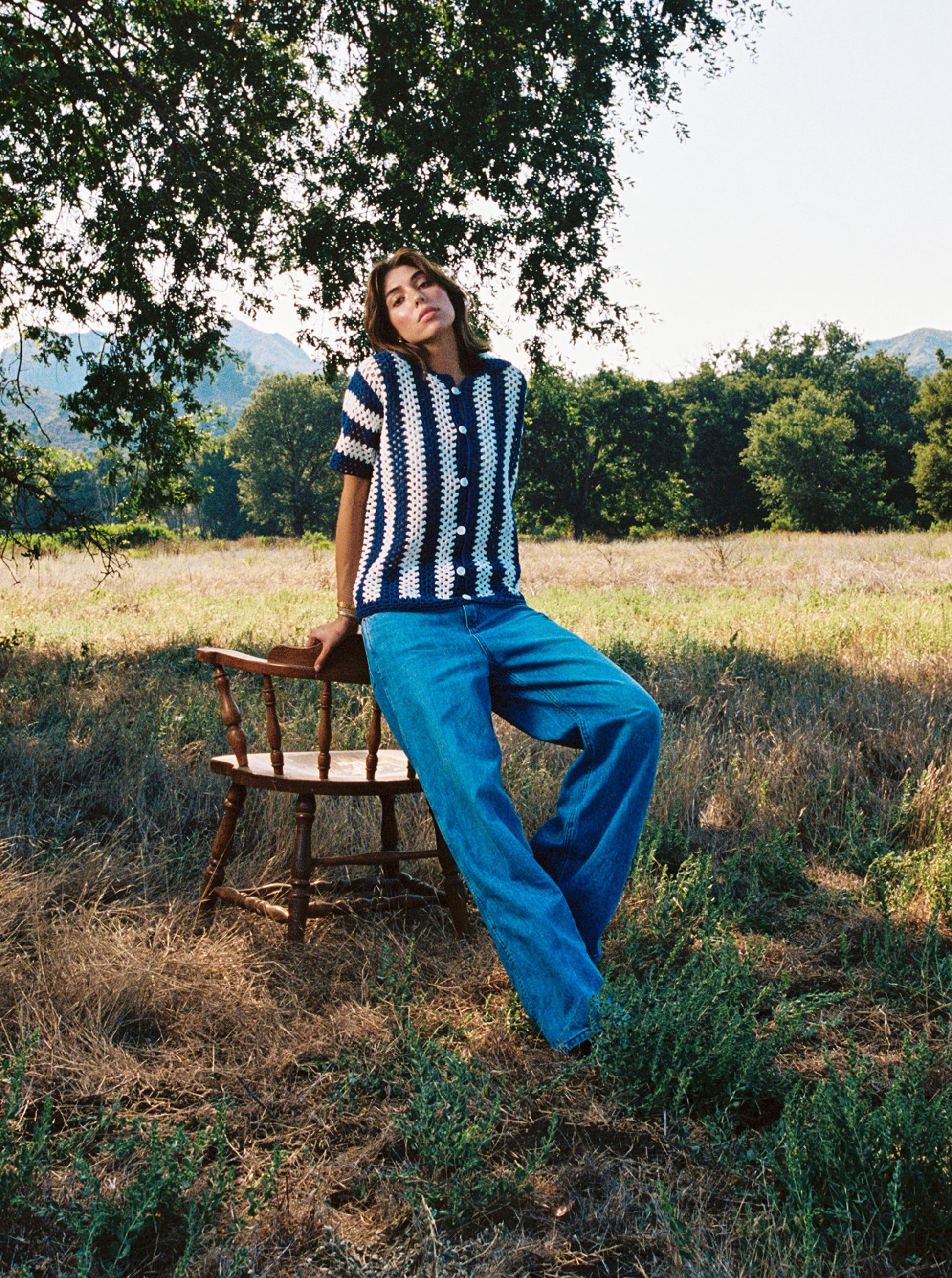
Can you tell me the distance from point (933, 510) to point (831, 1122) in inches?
1750

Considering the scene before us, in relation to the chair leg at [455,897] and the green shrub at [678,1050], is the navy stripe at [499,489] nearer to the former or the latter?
the chair leg at [455,897]

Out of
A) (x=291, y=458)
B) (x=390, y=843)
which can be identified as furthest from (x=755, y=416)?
(x=390, y=843)

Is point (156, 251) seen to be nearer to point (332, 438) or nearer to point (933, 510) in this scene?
point (933, 510)

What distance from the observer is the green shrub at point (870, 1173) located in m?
1.74

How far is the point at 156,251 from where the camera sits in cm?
772

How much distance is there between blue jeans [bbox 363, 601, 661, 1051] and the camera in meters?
2.44

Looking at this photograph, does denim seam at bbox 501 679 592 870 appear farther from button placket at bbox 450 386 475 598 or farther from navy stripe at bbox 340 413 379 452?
navy stripe at bbox 340 413 379 452

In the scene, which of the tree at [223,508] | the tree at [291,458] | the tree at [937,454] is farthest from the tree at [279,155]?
the tree at [223,508]

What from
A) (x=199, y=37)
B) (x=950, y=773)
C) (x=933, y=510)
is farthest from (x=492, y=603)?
(x=933, y=510)

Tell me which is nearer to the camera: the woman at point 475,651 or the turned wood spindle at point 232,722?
the woman at point 475,651

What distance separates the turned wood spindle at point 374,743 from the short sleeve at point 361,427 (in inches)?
31.9

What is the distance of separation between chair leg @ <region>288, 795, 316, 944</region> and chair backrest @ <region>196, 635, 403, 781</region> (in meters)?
0.17

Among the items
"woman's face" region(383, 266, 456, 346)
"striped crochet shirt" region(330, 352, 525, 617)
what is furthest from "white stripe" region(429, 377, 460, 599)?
"woman's face" region(383, 266, 456, 346)

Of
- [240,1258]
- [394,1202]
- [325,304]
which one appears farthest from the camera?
[325,304]
